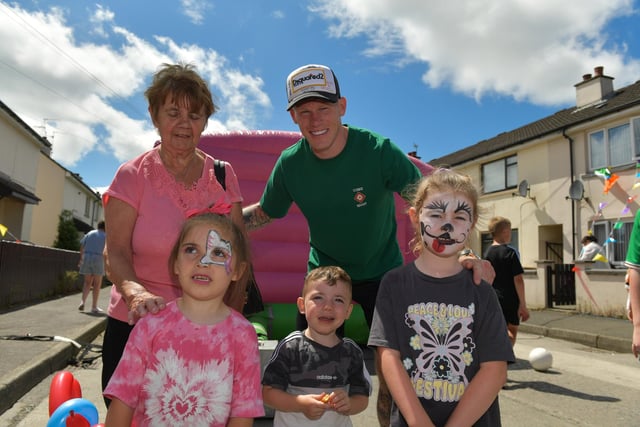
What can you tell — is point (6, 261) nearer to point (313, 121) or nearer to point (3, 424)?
point (3, 424)

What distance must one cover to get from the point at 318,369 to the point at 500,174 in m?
17.7

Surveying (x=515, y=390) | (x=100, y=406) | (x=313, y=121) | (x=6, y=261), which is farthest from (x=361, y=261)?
(x=6, y=261)

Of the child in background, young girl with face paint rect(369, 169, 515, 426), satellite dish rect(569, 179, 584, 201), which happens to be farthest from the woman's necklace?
satellite dish rect(569, 179, 584, 201)

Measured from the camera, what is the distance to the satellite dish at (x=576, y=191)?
14547 millimetres

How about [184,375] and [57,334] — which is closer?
[184,375]

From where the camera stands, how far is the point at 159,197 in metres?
2.18

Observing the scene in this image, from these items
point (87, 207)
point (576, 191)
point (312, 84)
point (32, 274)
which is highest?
point (87, 207)

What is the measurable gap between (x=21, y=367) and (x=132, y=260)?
3.07 m

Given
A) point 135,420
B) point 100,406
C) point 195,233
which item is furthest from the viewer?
point 100,406

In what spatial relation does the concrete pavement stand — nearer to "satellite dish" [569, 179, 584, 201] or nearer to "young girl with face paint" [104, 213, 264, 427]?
"young girl with face paint" [104, 213, 264, 427]

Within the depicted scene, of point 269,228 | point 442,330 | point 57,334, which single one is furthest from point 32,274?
point 442,330

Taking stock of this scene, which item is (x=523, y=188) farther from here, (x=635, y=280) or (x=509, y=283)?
(x=635, y=280)

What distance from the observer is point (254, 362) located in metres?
1.78

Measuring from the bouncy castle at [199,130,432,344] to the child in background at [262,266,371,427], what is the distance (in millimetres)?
3858
